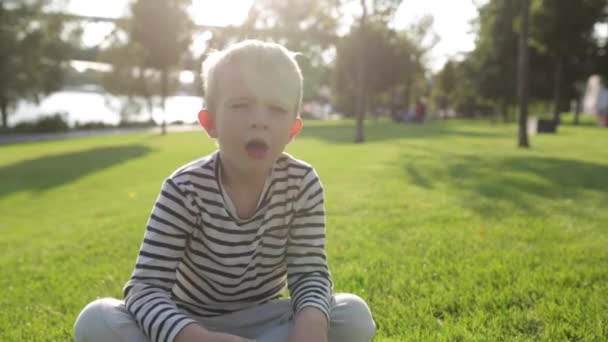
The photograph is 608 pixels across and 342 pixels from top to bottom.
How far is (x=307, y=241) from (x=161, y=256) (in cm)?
62

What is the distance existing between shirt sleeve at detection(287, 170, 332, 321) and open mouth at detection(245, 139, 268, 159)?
31 centimetres

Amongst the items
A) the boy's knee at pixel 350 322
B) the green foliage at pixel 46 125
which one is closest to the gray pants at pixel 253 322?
the boy's knee at pixel 350 322

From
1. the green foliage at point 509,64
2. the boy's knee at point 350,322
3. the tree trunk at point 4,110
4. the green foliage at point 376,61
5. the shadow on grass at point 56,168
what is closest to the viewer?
the boy's knee at point 350,322

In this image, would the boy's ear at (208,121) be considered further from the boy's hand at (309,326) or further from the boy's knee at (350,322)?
the boy's knee at (350,322)

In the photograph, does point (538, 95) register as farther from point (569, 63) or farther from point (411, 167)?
point (411, 167)

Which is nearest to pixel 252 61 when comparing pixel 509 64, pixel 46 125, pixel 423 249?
pixel 423 249

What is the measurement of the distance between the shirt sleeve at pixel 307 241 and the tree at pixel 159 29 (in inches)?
1157

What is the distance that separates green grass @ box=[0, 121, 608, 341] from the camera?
9.86ft

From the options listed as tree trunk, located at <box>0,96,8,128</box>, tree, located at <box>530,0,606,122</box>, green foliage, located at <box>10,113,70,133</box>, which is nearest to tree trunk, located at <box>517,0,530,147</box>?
tree, located at <box>530,0,606,122</box>

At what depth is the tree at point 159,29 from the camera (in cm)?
2897

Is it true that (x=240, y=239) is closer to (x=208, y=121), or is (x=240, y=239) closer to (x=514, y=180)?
(x=208, y=121)

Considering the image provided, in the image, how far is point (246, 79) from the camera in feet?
6.39

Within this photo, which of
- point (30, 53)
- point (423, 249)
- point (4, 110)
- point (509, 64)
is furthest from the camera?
point (509, 64)

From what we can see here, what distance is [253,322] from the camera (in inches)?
86.3
